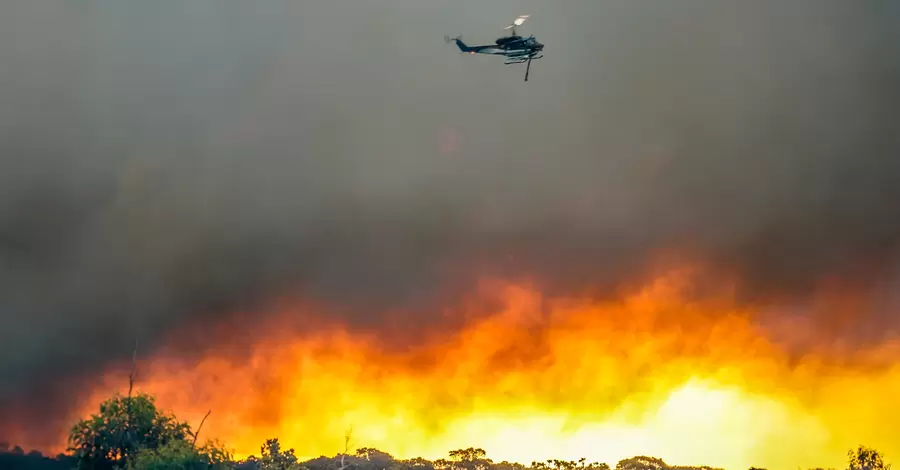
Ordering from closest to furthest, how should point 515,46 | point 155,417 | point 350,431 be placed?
1. point 155,417
2. point 350,431
3. point 515,46

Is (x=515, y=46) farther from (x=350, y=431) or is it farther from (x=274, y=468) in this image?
(x=274, y=468)

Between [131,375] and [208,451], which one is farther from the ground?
[131,375]

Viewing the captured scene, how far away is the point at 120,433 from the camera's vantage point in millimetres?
103938

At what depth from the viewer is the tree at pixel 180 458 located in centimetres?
9744

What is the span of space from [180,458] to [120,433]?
1124cm

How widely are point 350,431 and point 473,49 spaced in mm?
77016

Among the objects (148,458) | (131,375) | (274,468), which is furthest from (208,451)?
(274,468)

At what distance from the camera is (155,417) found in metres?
107

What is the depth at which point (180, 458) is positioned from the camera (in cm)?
9794

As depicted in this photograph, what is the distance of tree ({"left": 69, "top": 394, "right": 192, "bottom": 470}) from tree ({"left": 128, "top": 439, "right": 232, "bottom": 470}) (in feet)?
6.85

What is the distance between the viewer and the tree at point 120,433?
10262 cm

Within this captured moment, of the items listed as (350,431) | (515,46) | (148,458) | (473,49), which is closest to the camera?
(148,458)

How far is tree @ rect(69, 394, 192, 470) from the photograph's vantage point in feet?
337

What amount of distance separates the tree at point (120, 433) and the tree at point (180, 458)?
2089 millimetres
